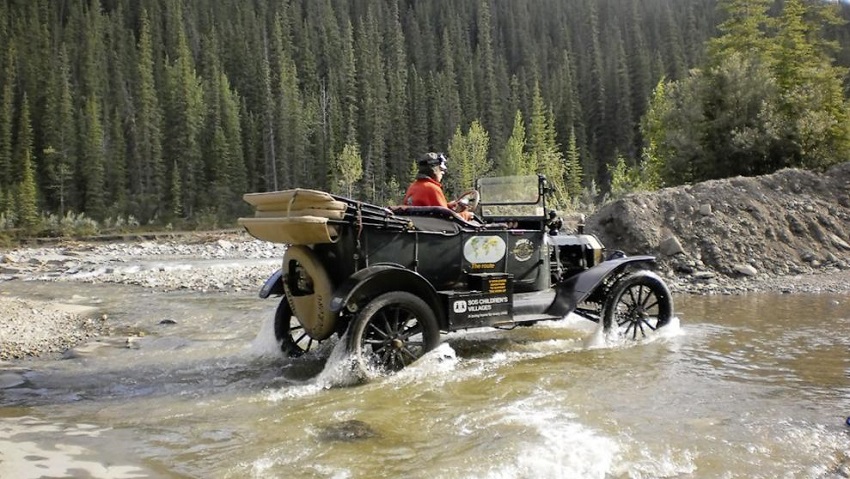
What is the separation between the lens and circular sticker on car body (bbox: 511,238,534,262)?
729cm

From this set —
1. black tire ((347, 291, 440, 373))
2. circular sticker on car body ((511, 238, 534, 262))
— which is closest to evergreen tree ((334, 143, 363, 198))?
circular sticker on car body ((511, 238, 534, 262))

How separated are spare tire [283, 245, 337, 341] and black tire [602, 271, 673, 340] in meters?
3.57

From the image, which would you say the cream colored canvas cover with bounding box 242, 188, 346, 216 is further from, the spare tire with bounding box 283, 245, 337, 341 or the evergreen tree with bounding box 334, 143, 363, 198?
the evergreen tree with bounding box 334, 143, 363, 198

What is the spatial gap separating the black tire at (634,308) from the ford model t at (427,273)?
1 cm

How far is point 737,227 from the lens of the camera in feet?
46.3

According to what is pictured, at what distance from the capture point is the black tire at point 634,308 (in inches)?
306

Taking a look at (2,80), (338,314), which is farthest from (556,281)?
(2,80)

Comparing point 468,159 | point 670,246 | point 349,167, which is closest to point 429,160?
point 670,246

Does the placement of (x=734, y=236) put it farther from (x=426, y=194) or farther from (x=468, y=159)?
(x=468, y=159)

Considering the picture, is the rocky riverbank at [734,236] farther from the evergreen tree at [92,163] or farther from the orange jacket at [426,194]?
the evergreen tree at [92,163]

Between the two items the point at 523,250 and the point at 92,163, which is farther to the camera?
the point at 92,163

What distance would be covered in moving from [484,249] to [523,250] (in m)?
0.60

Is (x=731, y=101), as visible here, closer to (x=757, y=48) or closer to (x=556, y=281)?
(x=757, y=48)

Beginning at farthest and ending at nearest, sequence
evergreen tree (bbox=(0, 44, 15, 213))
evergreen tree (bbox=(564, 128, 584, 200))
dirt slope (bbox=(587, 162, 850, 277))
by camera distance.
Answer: evergreen tree (bbox=(564, 128, 584, 200)) < evergreen tree (bbox=(0, 44, 15, 213)) < dirt slope (bbox=(587, 162, 850, 277))
